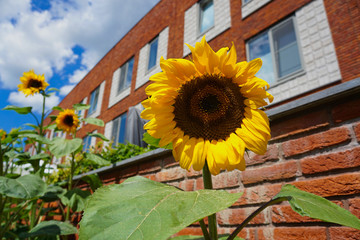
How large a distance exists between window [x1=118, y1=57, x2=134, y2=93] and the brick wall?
465 inches

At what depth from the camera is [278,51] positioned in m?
6.67

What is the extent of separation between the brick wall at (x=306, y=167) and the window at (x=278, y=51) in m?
4.93

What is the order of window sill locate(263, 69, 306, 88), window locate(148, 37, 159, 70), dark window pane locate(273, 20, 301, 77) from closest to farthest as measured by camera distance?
1. window sill locate(263, 69, 306, 88)
2. dark window pane locate(273, 20, 301, 77)
3. window locate(148, 37, 159, 70)

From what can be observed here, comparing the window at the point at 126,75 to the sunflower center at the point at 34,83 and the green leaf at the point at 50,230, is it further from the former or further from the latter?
the green leaf at the point at 50,230

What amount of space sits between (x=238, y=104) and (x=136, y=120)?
587 centimetres

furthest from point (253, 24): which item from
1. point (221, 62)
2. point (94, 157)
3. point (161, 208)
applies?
point (161, 208)

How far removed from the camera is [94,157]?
2.66 meters

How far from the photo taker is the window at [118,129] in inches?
481

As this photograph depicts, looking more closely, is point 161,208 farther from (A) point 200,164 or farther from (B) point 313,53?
(B) point 313,53

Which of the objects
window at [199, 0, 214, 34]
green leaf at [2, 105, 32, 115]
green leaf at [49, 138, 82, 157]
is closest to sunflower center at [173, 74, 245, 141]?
green leaf at [49, 138, 82, 157]

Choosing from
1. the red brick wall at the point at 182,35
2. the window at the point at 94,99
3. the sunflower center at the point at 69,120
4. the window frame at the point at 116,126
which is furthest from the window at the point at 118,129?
the sunflower center at the point at 69,120

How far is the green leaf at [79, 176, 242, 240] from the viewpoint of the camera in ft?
1.61

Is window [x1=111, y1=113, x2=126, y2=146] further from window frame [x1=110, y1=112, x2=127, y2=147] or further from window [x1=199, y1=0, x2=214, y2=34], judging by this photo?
window [x1=199, y1=0, x2=214, y2=34]

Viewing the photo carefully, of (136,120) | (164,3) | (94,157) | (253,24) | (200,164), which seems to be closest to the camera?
(200,164)
